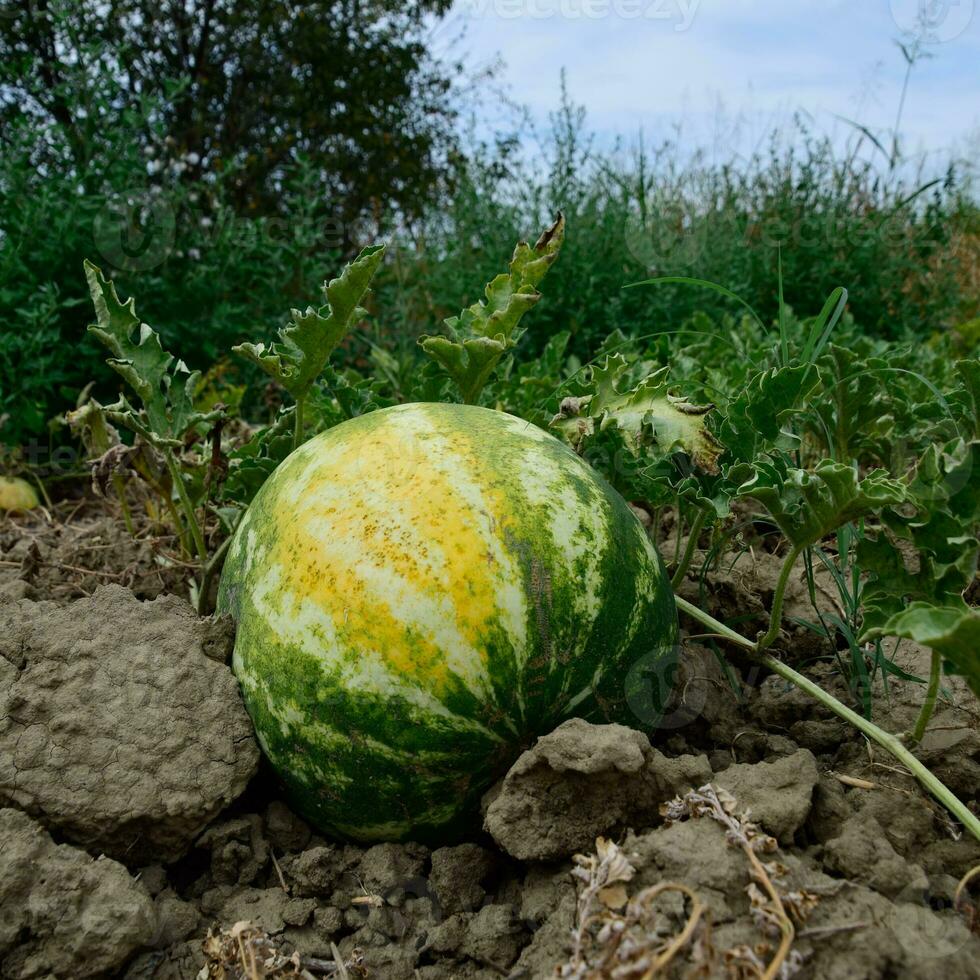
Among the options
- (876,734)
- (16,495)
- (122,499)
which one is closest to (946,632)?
(876,734)

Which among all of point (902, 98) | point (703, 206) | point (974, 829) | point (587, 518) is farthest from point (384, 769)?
point (703, 206)

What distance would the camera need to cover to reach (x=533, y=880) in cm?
169

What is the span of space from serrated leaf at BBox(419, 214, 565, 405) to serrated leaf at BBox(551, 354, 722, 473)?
8.6 inches

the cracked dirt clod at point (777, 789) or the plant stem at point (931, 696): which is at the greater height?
the plant stem at point (931, 696)

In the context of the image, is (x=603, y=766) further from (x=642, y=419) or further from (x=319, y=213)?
(x=319, y=213)

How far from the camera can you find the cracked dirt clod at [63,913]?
1567 millimetres

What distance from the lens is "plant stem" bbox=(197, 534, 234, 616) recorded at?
2.36m

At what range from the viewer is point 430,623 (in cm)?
168

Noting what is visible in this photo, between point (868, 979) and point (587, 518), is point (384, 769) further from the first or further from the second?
point (868, 979)

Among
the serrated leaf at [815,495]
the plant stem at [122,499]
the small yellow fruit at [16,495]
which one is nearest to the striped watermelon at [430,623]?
the serrated leaf at [815,495]

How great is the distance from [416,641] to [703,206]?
6720 millimetres

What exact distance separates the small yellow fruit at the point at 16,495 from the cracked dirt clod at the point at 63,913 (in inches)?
106

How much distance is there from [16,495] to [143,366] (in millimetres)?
2022

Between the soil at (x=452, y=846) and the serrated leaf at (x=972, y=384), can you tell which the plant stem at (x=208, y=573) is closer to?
the soil at (x=452, y=846)
